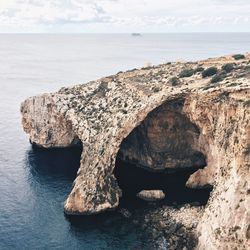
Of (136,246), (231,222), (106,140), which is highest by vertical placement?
(106,140)

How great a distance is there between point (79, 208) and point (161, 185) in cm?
1768

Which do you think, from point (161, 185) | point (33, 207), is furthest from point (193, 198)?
point (33, 207)

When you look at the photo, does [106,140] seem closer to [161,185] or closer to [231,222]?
[161,185]

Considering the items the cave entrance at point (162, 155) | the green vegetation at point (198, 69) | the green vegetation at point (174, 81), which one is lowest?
the cave entrance at point (162, 155)

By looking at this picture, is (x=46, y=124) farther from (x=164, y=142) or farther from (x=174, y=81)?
(x=174, y=81)

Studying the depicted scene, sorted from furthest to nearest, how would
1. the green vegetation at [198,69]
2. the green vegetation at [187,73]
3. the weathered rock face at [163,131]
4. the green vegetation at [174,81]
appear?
1. the green vegetation at [198,69]
2. the green vegetation at [187,73]
3. the green vegetation at [174,81]
4. the weathered rock face at [163,131]

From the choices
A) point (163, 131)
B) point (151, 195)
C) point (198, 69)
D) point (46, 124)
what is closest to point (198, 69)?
point (198, 69)

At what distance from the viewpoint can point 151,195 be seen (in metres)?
71.3

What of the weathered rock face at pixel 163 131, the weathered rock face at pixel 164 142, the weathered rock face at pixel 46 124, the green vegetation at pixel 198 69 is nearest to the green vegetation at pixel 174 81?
the weathered rock face at pixel 163 131

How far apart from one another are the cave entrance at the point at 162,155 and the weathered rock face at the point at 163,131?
0.20 meters

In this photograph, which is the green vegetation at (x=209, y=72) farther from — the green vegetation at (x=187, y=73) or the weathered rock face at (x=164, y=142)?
the weathered rock face at (x=164, y=142)

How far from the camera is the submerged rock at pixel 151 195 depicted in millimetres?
71000

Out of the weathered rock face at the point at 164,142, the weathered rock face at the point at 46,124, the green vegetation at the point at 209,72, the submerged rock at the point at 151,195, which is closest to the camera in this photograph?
the submerged rock at the point at 151,195

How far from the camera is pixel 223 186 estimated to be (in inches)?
2132
